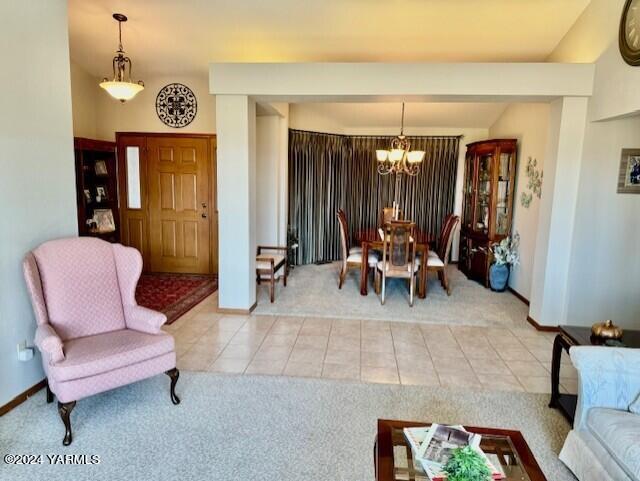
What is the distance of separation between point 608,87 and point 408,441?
141 inches

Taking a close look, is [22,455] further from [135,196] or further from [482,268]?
[482,268]

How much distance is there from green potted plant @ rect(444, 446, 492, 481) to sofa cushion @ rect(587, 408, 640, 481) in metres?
0.75

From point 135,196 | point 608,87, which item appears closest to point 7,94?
point 135,196

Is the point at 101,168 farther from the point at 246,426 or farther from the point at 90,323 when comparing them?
the point at 246,426

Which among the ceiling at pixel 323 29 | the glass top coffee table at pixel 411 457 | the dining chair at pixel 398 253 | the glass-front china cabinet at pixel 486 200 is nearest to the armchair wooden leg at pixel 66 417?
the glass top coffee table at pixel 411 457

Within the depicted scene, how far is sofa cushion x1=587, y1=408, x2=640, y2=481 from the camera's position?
5.47 ft

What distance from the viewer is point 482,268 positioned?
584cm

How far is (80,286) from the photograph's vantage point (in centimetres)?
273

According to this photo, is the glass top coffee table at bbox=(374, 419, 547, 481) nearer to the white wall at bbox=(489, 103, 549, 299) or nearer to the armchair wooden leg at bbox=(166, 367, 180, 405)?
the armchair wooden leg at bbox=(166, 367, 180, 405)

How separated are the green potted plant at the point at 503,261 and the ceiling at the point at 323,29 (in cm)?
226

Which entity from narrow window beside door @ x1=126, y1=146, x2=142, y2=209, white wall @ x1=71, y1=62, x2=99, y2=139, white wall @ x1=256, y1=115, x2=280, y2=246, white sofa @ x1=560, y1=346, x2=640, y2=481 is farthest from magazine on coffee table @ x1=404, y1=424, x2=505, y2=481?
white wall @ x1=71, y1=62, x2=99, y2=139

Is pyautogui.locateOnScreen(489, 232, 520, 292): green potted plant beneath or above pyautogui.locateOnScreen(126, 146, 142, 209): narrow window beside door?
beneath

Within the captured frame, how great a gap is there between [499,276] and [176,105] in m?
4.94

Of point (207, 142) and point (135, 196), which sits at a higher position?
point (207, 142)
